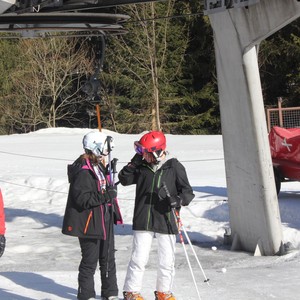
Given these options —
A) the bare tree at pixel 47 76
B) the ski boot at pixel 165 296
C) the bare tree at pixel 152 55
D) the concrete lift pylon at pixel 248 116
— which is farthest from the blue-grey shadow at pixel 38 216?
the bare tree at pixel 152 55

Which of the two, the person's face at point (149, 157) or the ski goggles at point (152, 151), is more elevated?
the ski goggles at point (152, 151)

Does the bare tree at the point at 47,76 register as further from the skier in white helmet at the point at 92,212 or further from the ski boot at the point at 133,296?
the ski boot at the point at 133,296

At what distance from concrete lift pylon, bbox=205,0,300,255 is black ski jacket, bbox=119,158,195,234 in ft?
10.4

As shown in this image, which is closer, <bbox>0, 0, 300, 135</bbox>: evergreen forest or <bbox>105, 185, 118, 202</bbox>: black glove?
<bbox>105, 185, 118, 202</bbox>: black glove

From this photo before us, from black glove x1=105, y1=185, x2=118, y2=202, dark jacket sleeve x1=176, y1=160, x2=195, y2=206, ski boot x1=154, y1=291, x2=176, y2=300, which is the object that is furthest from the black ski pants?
dark jacket sleeve x1=176, y1=160, x2=195, y2=206

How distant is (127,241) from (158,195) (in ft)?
14.9

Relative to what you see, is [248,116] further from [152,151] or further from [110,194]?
[110,194]

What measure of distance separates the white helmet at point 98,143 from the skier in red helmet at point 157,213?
11.4 inches

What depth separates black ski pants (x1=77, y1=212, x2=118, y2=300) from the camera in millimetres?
7090

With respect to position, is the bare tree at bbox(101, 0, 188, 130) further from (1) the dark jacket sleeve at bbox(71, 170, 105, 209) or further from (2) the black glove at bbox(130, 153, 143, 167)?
(1) the dark jacket sleeve at bbox(71, 170, 105, 209)

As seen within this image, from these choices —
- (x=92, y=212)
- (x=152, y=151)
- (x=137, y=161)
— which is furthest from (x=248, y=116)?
(x=92, y=212)

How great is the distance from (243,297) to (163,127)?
119 ft

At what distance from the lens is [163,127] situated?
143ft

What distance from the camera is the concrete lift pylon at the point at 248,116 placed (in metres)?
9.92
